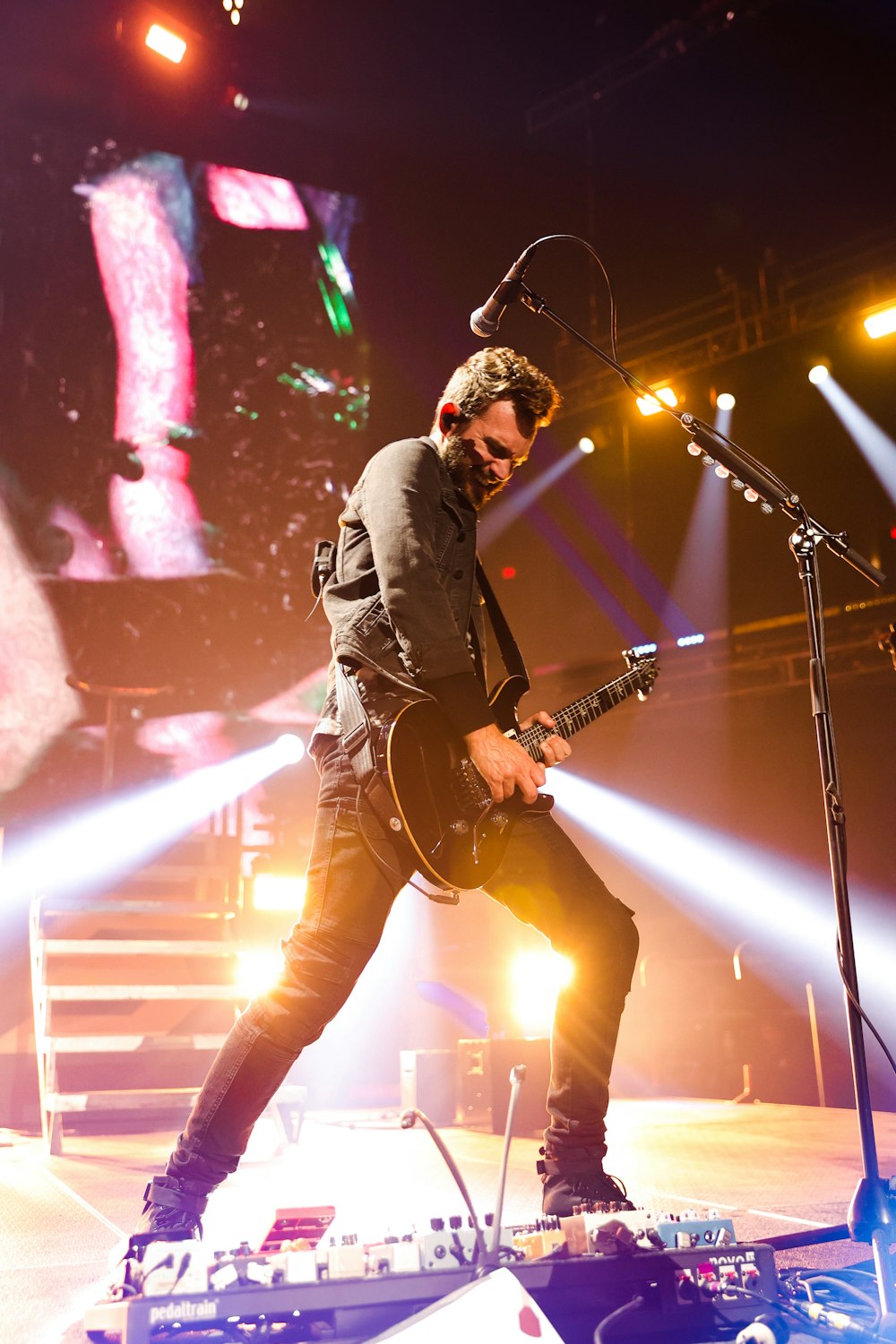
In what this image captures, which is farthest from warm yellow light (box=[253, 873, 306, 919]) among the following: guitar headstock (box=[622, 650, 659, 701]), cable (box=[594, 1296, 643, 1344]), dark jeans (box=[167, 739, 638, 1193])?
cable (box=[594, 1296, 643, 1344])

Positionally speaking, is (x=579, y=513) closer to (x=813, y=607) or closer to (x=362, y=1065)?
(x=362, y=1065)

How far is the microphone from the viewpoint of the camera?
2738 millimetres

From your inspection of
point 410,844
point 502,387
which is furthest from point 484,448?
point 410,844

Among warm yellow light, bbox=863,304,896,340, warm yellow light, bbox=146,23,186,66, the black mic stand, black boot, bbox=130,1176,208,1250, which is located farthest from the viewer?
warm yellow light, bbox=863,304,896,340

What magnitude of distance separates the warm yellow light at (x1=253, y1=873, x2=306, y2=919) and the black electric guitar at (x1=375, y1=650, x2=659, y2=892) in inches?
250

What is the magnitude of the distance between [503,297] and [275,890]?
6.61 metres

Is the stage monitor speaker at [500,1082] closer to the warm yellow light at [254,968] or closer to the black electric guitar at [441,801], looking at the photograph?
the warm yellow light at [254,968]

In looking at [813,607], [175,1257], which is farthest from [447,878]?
[813,607]

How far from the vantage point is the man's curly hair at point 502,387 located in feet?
8.60

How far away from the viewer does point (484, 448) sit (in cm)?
266

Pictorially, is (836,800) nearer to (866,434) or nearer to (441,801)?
(441,801)

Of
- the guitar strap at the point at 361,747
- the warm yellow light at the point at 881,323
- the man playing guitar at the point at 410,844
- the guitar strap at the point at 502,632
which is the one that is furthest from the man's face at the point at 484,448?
the warm yellow light at the point at 881,323

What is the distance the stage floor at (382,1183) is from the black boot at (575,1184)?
30cm

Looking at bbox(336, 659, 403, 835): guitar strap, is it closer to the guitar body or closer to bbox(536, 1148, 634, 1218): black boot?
the guitar body
